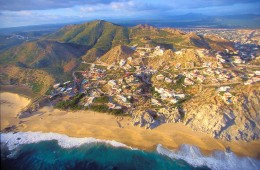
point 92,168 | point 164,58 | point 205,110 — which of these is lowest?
point 92,168

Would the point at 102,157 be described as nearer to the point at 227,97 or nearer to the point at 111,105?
the point at 111,105

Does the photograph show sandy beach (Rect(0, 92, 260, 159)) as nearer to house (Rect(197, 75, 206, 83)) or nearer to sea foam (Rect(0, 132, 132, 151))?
sea foam (Rect(0, 132, 132, 151))

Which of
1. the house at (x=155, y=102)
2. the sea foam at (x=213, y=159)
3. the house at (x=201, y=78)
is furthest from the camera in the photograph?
the house at (x=201, y=78)

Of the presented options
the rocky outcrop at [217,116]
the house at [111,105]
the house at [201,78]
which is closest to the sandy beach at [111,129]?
the rocky outcrop at [217,116]

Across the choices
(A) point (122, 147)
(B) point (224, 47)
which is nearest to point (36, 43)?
(A) point (122, 147)

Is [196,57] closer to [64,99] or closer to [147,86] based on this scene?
[147,86]

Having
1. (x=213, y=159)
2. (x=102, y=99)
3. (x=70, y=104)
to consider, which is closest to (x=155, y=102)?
(x=102, y=99)

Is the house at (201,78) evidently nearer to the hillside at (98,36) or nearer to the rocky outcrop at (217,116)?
the rocky outcrop at (217,116)

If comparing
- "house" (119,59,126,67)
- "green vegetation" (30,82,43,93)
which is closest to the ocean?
"green vegetation" (30,82,43,93)
